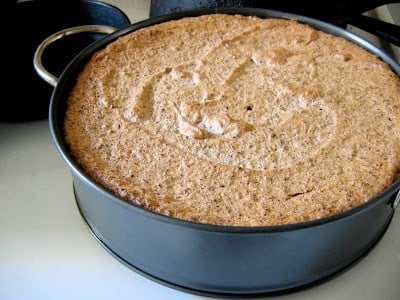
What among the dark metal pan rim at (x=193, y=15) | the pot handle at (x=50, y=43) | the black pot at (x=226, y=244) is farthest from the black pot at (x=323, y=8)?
the black pot at (x=226, y=244)

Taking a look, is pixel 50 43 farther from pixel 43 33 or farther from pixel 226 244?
pixel 226 244

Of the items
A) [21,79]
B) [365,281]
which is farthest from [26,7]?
[365,281]

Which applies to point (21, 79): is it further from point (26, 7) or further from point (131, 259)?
point (131, 259)

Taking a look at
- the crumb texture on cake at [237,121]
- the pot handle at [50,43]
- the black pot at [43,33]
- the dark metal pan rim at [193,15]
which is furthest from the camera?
the black pot at [43,33]

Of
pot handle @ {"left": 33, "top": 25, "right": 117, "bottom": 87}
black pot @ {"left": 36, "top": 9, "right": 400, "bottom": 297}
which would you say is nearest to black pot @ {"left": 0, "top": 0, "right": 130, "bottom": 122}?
pot handle @ {"left": 33, "top": 25, "right": 117, "bottom": 87}

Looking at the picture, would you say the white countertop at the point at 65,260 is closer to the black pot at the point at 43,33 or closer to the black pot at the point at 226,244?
the black pot at the point at 226,244

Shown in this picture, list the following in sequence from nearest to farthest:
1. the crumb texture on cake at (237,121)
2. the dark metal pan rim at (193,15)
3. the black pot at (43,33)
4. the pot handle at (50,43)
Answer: the dark metal pan rim at (193,15) → the crumb texture on cake at (237,121) → the pot handle at (50,43) → the black pot at (43,33)
